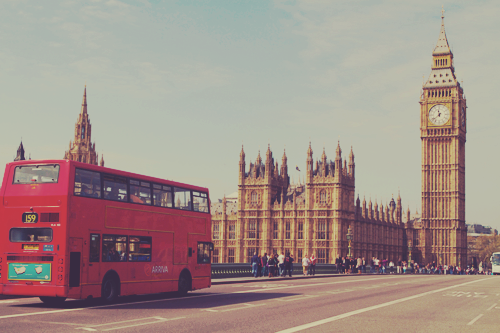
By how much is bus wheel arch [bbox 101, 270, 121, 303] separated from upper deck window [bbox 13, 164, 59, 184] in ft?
11.4

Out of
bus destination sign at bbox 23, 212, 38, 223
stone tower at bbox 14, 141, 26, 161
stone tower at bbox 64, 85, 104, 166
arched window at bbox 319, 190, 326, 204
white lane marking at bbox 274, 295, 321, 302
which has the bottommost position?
white lane marking at bbox 274, 295, 321, 302

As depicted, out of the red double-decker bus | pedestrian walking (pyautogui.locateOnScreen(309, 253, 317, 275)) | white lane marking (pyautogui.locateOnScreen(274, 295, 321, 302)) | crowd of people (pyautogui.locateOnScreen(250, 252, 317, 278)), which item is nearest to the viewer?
the red double-decker bus

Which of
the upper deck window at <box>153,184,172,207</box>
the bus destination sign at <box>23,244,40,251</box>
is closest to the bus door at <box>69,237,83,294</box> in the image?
the bus destination sign at <box>23,244,40,251</box>

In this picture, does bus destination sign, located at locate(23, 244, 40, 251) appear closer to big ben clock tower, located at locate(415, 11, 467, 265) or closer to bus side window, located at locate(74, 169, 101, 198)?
bus side window, located at locate(74, 169, 101, 198)

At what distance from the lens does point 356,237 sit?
10019 cm

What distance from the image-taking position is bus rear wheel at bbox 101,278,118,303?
2058cm

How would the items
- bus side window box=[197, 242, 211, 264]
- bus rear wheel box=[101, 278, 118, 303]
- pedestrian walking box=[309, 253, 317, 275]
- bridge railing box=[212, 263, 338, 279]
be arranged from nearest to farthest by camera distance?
bus rear wheel box=[101, 278, 118, 303]
bus side window box=[197, 242, 211, 264]
bridge railing box=[212, 263, 338, 279]
pedestrian walking box=[309, 253, 317, 275]

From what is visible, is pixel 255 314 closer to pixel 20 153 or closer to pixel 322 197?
pixel 322 197

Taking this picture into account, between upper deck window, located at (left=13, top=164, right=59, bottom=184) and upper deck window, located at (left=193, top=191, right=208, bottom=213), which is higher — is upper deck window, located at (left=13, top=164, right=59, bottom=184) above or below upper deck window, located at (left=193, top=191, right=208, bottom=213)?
above

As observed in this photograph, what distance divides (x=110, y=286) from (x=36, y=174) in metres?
4.15

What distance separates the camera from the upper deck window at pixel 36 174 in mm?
19281

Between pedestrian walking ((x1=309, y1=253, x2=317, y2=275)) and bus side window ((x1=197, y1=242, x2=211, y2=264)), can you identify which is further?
pedestrian walking ((x1=309, y1=253, x2=317, y2=275))

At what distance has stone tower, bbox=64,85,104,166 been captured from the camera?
120 m

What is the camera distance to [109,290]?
2083 cm
